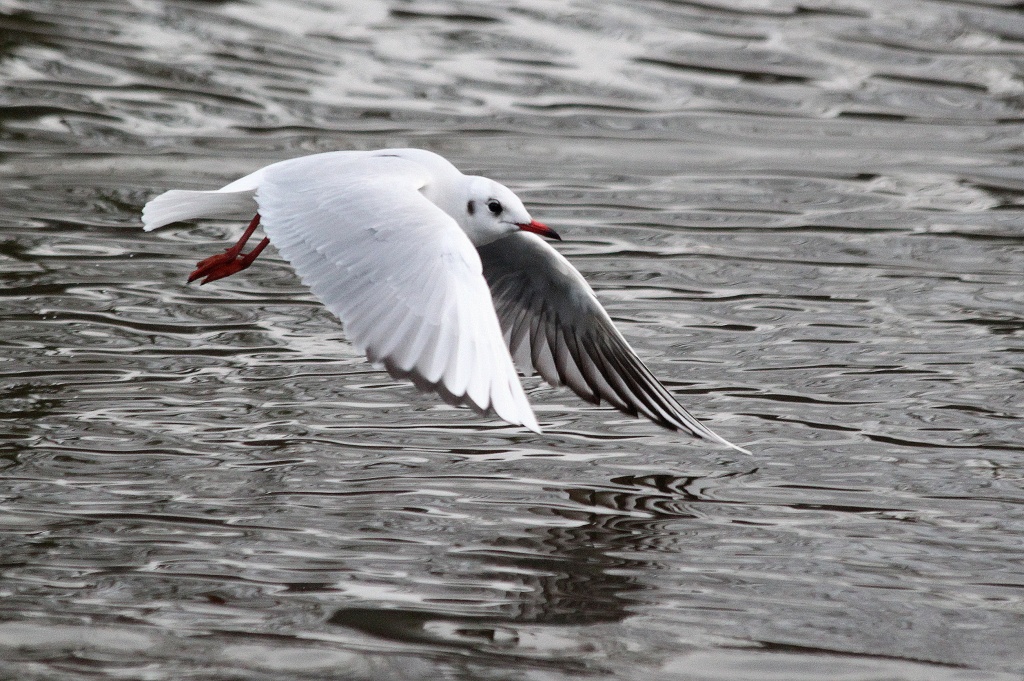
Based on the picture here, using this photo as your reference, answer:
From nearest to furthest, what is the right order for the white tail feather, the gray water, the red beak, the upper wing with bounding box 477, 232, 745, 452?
the gray water
the red beak
the upper wing with bounding box 477, 232, 745, 452
the white tail feather

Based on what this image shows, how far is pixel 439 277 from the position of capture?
16.1 feet

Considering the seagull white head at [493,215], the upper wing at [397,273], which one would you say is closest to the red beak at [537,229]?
the seagull white head at [493,215]

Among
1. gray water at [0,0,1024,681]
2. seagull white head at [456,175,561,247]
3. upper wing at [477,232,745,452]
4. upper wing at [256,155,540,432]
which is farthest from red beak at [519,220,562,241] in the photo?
gray water at [0,0,1024,681]

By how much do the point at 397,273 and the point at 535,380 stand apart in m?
1.58

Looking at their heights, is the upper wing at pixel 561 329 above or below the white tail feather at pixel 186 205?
below

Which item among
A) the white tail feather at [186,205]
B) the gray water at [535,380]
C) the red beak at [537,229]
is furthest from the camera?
the white tail feather at [186,205]

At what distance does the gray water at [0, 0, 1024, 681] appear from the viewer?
14.5 ft

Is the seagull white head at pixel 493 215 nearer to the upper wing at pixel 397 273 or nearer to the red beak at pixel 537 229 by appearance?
the red beak at pixel 537 229

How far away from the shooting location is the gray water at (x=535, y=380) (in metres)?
4.43

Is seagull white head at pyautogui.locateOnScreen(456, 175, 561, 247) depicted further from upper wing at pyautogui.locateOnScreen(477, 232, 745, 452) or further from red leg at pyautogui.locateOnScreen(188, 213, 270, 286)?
red leg at pyautogui.locateOnScreen(188, 213, 270, 286)

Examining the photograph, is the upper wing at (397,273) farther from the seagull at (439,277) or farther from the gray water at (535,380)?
the gray water at (535,380)

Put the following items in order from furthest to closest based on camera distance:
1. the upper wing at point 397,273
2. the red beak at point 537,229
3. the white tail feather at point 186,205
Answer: the white tail feather at point 186,205 < the red beak at point 537,229 < the upper wing at point 397,273

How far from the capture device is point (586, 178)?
30.4ft

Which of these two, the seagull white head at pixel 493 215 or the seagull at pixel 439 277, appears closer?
the seagull at pixel 439 277
